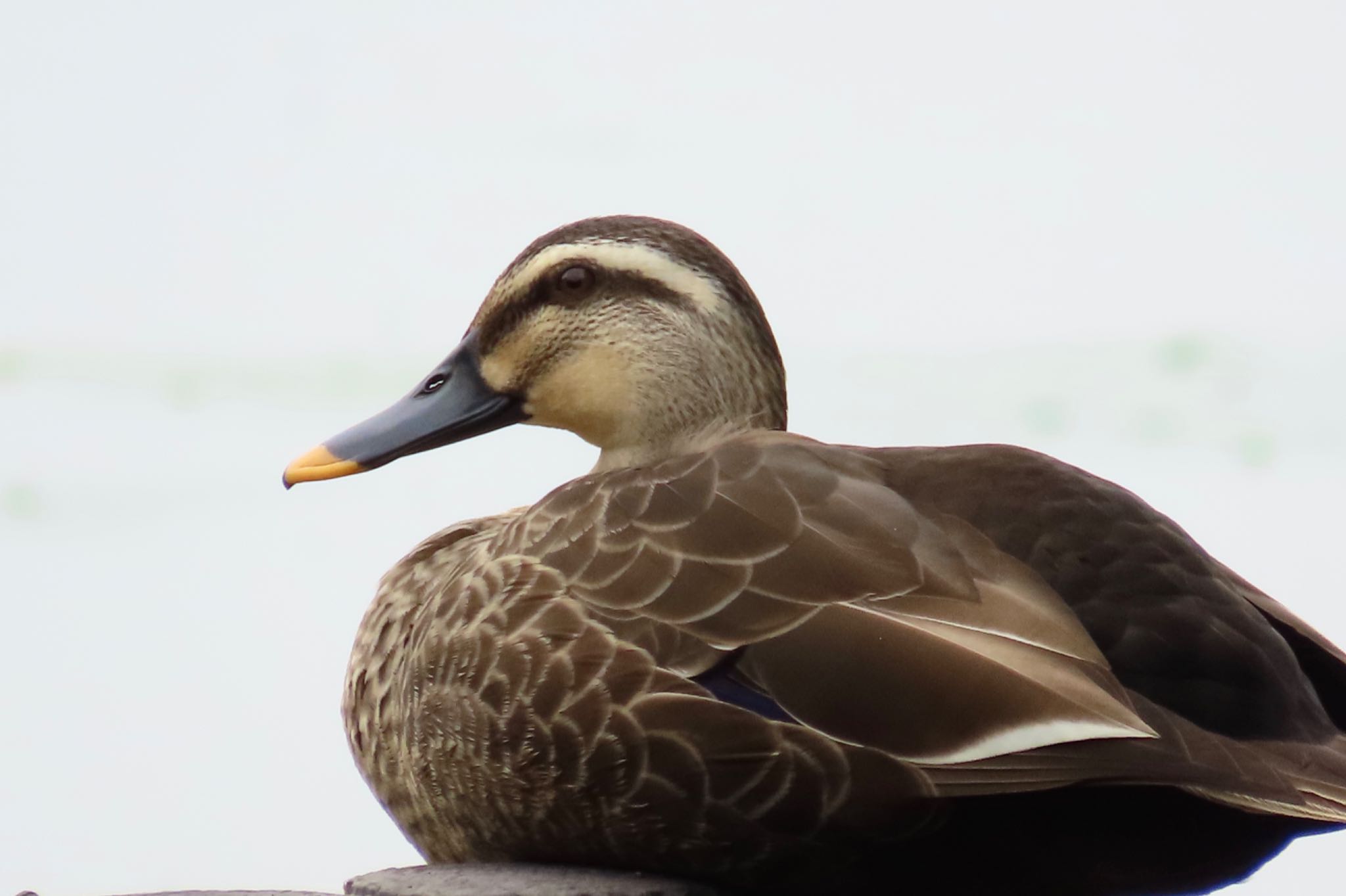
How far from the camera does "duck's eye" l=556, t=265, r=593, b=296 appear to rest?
7.20 feet

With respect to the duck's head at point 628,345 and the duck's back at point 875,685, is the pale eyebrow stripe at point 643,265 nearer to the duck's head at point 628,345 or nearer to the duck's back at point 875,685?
the duck's head at point 628,345

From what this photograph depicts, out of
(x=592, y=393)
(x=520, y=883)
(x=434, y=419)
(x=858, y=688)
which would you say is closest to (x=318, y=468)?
(x=434, y=419)

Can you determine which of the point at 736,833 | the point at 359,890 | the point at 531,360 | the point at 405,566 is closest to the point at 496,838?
the point at 359,890

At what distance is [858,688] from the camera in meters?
1.59

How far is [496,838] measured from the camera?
1.84 metres

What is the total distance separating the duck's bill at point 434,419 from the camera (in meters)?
2.23

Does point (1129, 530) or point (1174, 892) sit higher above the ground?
point (1129, 530)

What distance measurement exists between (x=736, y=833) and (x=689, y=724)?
114mm

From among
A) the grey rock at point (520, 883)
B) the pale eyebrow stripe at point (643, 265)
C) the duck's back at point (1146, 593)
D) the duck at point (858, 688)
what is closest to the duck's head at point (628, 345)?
the pale eyebrow stripe at point (643, 265)

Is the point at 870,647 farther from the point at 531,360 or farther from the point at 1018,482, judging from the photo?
the point at 531,360

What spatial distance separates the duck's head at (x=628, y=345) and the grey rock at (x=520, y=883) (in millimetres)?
582

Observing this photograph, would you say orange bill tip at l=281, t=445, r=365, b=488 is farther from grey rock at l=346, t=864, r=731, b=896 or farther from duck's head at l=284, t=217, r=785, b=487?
grey rock at l=346, t=864, r=731, b=896

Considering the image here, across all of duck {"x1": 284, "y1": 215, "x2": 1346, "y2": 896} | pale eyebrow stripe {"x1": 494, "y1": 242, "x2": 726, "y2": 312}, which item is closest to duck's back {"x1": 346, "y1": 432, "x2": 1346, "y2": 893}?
duck {"x1": 284, "y1": 215, "x2": 1346, "y2": 896}

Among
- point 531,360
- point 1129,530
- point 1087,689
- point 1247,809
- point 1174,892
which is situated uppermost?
point 531,360
